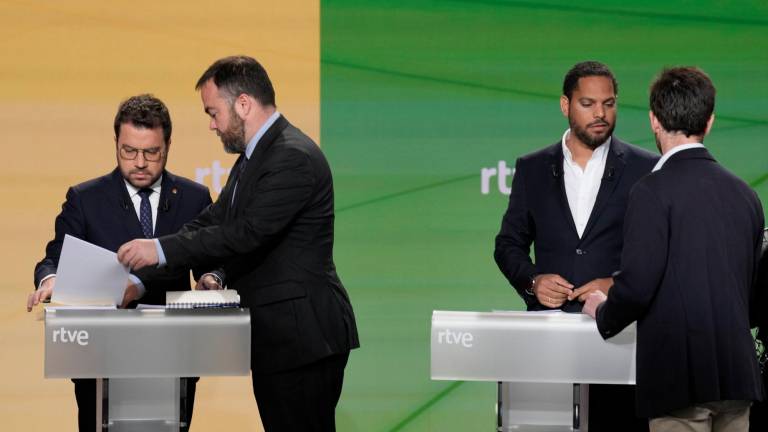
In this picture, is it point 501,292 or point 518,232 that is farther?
point 501,292

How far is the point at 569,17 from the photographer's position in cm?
536

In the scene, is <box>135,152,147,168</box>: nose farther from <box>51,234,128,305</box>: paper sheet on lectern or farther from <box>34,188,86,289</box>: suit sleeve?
<box>51,234,128,305</box>: paper sheet on lectern

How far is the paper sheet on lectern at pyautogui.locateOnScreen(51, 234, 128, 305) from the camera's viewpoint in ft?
10.7

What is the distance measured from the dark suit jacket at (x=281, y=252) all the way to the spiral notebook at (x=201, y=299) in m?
0.12

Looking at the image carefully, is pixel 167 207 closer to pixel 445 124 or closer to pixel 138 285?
pixel 138 285

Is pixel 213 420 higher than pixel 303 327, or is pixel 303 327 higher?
pixel 303 327

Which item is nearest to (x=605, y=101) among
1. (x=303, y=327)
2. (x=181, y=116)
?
(x=303, y=327)

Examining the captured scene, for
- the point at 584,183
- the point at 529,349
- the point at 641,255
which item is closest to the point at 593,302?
the point at 529,349

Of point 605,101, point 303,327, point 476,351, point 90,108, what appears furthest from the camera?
point 90,108

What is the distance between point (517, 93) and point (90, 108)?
1.98m

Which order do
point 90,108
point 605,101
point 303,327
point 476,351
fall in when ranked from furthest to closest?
point 90,108, point 605,101, point 303,327, point 476,351

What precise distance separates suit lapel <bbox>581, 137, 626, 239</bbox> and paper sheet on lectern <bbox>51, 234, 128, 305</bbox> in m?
1.58

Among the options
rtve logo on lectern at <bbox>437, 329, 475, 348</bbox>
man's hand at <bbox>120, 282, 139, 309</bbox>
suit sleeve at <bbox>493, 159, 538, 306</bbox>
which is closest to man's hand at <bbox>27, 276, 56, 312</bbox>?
man's hand at <bbox>120, 282, 139, 309</bbox>

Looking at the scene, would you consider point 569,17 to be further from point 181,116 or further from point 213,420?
point 213,420
